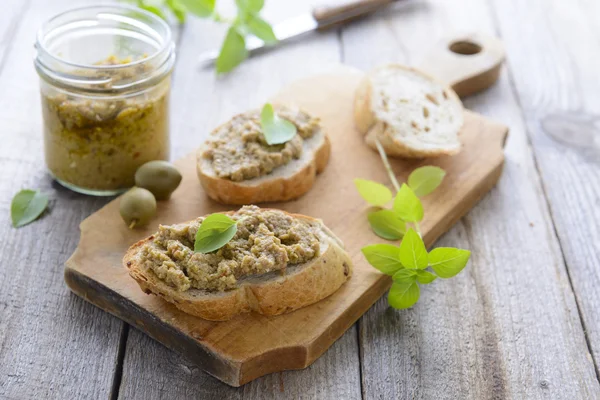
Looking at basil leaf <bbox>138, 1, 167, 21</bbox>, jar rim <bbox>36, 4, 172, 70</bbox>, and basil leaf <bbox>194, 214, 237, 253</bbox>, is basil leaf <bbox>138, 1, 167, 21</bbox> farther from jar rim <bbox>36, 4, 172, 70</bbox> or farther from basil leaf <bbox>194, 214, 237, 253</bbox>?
basil leaf <bbox>194, 214, 237, 253</bbox>

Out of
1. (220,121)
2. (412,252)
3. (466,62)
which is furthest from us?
(466,62)

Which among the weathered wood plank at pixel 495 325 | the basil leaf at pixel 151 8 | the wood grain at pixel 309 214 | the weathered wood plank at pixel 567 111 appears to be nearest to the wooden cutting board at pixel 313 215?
the wood grain at pixel 309 214

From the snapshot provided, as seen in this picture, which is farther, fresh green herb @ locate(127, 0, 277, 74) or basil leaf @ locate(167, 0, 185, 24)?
basil leaf @ locate(167, 0, 185, 24)

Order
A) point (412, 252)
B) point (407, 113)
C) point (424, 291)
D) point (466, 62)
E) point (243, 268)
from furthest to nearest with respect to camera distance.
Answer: point (466, 62) → point (407, 113) → point (424, 291) → point (412, 252) → point (243, 268)

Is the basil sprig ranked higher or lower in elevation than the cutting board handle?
higher

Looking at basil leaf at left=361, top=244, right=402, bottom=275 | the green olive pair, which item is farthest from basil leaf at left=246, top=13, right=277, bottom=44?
basil leaf at left=361, top=244, right=402, bottom=275

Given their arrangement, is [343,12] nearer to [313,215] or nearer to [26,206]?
[313,215]

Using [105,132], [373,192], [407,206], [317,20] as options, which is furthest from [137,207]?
[317,20]

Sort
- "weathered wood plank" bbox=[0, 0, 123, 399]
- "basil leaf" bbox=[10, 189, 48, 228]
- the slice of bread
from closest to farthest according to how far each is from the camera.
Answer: "weathered wood plank" bbox=[0, 0, 123, 399], "basil leaf" bbox=[10, 189, 48, 228], the slice of bread

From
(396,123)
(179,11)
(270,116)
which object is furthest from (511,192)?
(179,11)
